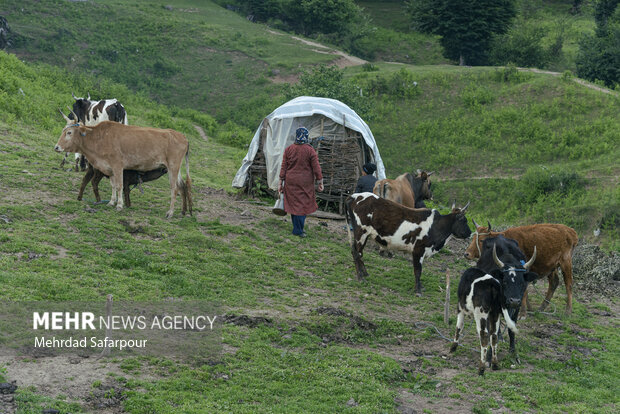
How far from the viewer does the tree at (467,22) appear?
38.2m

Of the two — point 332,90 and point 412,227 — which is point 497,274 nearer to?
point 412,227

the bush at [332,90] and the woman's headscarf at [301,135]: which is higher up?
the bush at [332,90]

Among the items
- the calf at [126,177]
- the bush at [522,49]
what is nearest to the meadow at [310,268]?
the calf at [126,177]

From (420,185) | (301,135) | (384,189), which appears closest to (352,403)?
(384,189)

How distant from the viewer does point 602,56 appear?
107 feet

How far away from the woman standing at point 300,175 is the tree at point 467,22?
88.6 ft

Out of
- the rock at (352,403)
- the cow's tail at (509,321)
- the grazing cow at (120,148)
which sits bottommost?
the rock at (352,403)

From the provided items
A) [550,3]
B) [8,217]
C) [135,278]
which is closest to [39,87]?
[8,217]

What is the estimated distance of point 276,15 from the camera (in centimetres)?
4997

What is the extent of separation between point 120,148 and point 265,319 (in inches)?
219

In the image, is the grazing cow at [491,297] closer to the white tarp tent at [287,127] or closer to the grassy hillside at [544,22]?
the white tarp tent at [287,127]

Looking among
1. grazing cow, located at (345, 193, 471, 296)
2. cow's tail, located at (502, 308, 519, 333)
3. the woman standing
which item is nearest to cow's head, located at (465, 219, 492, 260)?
grazing cow, located at (345, 193, 471, 296)

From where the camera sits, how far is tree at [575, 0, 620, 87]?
106 feet

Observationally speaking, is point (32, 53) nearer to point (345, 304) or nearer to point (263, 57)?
point (263, 57)
